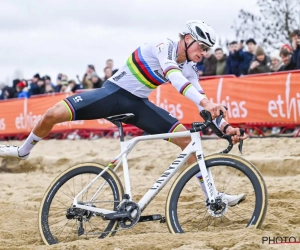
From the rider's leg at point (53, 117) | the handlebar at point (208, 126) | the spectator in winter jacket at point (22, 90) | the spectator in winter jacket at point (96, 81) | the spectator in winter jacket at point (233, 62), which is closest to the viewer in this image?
the handlebar at point (208, 126)

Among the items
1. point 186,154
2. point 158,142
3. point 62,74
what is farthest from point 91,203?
point 62,74

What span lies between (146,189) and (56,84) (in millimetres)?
10107

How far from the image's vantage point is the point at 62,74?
63.5 feet

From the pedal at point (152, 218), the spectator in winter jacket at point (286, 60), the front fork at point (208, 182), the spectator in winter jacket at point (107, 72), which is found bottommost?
the pedal at point (152, 218)

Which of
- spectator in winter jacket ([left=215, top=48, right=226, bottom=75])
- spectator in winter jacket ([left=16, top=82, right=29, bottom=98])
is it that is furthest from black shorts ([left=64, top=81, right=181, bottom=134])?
spectator in winter jacket ([left=16, top=82, right=29, bottom=98])

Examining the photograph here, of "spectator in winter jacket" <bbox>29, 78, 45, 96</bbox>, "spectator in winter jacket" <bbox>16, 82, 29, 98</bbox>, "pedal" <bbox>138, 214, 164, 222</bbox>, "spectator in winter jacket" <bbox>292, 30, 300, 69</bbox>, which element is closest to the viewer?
"pedal" <bbox>138, 214, 164, 222</bbox>

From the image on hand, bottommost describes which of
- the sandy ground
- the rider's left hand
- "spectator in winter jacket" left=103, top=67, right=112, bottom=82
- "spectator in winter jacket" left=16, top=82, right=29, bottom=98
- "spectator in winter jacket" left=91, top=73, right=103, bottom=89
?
the sandy ground

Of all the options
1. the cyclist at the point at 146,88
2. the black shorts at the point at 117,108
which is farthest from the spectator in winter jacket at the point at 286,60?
the black shorts at the point at 117,108

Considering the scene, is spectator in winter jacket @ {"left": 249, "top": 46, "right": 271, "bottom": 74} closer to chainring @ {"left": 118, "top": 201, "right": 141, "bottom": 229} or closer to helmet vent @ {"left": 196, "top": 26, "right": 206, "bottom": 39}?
helmet vent @ {"left": 196, "top": 26, "right": 206, "bottom": 39}

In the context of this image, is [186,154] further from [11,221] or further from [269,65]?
[269,65]

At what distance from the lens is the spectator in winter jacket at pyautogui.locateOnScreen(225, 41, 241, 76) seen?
14344mm

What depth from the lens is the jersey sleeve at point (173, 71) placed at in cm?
632

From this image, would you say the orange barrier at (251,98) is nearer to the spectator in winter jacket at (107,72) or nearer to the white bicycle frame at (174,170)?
the spectator in winter jacket at (107,72)

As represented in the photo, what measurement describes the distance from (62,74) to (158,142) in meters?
6.52
